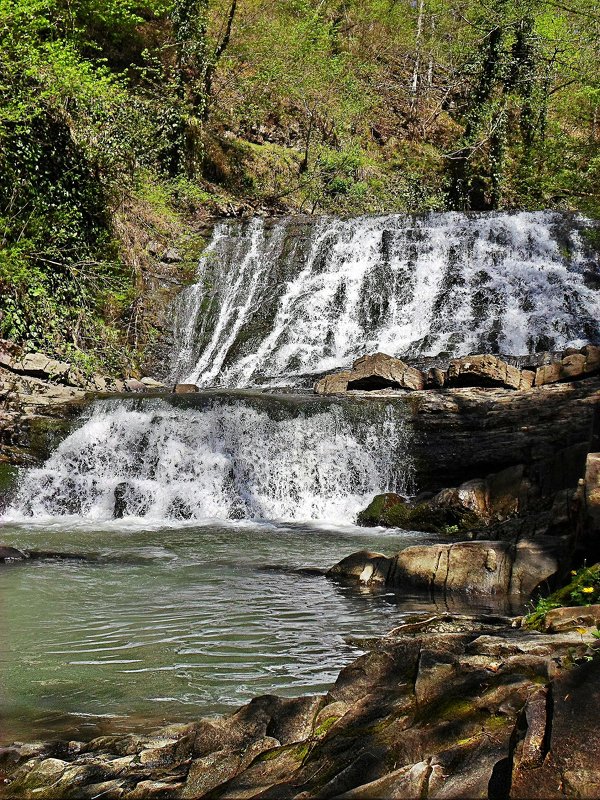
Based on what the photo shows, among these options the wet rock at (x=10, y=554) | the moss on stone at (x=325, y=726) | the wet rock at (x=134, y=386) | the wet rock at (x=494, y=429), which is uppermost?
the wet rock at (x=134, y=386)

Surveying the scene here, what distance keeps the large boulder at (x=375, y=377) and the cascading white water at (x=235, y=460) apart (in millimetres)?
1157

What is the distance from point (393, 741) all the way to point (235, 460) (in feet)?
33.3

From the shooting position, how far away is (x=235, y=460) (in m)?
12.5

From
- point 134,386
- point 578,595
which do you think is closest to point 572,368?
point 578,595

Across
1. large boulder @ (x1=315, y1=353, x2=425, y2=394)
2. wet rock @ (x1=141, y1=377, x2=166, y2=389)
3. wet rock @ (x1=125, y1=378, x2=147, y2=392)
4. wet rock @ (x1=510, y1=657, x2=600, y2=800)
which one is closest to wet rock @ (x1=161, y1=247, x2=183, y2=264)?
wet rock @ (x1=141, y1=377, x2=166, y2=389)

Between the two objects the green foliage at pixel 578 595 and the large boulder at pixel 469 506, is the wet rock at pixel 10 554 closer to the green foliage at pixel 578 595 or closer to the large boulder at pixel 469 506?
the large boulder at pixel 469 506

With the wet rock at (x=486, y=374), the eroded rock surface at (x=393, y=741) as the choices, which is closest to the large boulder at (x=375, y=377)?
the wet rock at (x=486, y=374)

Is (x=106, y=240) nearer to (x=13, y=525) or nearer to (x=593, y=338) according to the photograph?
(x=13, y=525)

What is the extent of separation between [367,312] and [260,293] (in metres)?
3.07

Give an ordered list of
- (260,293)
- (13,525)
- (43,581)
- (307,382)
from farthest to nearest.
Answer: (260,293)
(307,382)
(13,525)
(43,581)

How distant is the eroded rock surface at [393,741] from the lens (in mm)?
2070

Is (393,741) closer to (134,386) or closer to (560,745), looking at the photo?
(560,745)

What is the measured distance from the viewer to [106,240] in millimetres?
18141

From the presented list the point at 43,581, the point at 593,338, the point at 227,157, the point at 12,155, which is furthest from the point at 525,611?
the point at 227,157
